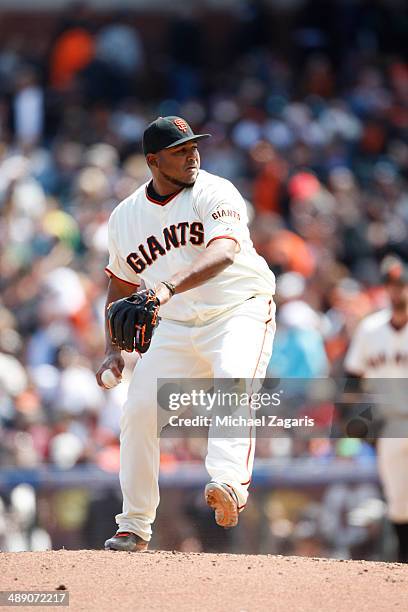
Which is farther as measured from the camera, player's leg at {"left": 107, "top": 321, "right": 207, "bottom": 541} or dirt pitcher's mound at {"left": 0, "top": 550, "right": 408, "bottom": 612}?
player's leg at {"left": 107, "top": 321, "right": 207, "bottom": 541}

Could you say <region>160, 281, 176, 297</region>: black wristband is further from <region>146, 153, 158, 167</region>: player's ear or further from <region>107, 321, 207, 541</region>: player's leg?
<region>146, 153, 158, 167</region>: player's ear

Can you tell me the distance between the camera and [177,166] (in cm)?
607

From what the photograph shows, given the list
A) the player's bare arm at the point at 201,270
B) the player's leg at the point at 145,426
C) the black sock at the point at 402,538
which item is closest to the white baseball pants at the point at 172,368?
the player's leg at the point at 145,426

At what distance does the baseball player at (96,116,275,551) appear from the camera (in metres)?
5.96

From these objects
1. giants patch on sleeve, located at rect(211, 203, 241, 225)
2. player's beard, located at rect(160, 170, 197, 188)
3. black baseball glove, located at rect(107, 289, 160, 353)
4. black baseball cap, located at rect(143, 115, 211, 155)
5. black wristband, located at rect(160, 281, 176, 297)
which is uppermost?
black baseball cap, located at rect(143, 115, 211, 155)

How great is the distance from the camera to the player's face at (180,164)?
603 centimetres

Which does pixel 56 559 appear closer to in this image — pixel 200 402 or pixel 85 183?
pixel 200 402

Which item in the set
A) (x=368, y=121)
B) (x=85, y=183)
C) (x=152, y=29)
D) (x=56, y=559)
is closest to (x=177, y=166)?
(x=56, y=559)

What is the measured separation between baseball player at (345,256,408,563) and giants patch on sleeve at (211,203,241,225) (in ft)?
10.9

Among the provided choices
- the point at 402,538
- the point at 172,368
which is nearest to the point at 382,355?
the point at 402,538

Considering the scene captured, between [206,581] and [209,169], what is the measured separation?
7.80m

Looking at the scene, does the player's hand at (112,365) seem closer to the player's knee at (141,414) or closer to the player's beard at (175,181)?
the player's knee at (141,414)

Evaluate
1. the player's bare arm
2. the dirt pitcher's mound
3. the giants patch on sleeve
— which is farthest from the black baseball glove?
the dirt pitcher's mound

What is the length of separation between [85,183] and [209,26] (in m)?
4.57
